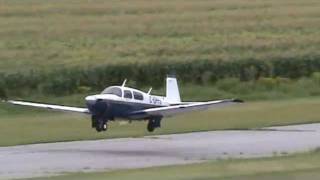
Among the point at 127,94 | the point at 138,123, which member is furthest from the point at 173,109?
the point at 138,123

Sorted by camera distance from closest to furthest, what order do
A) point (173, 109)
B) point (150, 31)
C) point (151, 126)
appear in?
point (173, 109), point (151, 126), point (150, 31)

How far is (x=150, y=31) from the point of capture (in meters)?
61.7

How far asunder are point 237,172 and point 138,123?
16970 millimetres

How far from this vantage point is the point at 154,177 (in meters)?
19.5

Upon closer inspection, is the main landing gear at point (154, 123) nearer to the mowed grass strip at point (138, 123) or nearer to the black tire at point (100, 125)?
the black tire at point (100, 125)

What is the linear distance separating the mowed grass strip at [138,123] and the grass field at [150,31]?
7.98 metres

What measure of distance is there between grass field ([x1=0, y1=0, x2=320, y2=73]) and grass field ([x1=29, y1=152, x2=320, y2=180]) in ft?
84.2

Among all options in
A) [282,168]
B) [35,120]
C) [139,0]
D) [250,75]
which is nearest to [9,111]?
[35,120]

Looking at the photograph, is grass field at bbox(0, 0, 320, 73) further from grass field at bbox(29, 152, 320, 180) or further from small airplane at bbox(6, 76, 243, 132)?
grass field at bbox(29, 152, 320, 180)

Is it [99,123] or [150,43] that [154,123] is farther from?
[150,43]

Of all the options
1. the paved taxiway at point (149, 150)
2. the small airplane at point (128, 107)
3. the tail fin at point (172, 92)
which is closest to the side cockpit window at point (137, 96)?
the small airplane at point (128, 107)

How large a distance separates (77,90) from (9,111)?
17.1 ft

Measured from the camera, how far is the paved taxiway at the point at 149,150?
25047 millimetres

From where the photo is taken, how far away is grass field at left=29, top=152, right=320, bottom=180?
→ 755 inches
